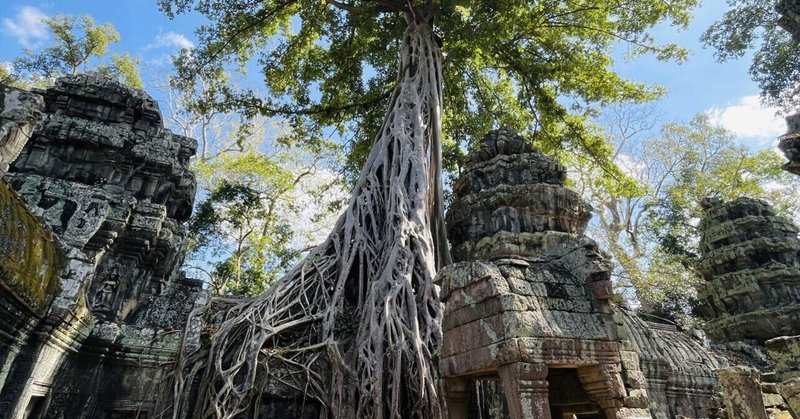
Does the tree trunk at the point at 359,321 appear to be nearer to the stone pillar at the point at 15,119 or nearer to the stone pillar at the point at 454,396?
the stone pillar at the point at 454,396

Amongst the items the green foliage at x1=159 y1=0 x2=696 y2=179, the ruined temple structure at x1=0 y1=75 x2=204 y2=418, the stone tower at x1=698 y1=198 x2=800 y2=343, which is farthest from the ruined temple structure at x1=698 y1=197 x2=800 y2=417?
the ruined temple structure at x1=0 y1=75 x2=204 y2=418

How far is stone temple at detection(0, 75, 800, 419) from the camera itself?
111 inches

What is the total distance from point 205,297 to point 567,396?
11.5ft

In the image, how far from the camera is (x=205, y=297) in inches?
180

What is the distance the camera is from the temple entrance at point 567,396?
11.2 feet

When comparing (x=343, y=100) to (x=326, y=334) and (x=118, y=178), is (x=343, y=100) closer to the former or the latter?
(x=118, y=178)

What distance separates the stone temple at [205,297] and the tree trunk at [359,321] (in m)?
0.32

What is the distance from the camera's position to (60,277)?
336cm

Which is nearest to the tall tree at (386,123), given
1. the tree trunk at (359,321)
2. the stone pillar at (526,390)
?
the tree trunk at (359,321)

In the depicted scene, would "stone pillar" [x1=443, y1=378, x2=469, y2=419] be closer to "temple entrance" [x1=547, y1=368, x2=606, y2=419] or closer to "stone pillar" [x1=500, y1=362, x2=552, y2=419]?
"stone pillar" [x1=500, y1=362, x2=552, y2=419]

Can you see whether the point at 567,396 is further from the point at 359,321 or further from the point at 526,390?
the point at 359,321

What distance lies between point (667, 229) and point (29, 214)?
16909mm

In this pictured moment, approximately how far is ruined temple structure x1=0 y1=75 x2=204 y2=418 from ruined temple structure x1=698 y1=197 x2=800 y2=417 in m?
8.55

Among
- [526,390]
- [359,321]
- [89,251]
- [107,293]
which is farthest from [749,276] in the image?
[89,251]
